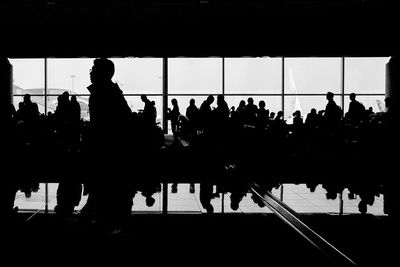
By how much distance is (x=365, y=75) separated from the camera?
18.3 m

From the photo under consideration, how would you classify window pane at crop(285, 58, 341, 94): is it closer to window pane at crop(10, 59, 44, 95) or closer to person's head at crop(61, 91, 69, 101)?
window pane at crop(10, 59, 44, 95)

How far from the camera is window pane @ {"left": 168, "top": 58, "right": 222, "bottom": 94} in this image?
18.4 metres

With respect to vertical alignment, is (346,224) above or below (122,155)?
below

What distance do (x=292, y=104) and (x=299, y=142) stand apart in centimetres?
773

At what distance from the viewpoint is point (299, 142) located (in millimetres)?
11523

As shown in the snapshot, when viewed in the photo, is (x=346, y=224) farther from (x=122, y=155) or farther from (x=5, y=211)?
(x=5, y=211)

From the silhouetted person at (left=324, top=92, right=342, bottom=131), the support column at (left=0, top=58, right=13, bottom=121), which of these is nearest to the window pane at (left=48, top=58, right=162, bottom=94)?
the support column at (left=0, top=58, right=13, bottom=121)

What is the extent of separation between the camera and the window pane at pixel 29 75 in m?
17.9

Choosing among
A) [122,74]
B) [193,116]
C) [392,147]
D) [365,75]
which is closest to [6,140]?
[193,116]

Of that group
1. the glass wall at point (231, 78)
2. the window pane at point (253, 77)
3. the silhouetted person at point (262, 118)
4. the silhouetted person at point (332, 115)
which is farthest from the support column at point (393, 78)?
the silhouetted person at point (262, 118)

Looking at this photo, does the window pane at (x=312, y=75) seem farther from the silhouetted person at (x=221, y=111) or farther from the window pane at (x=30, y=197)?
the window pane at (x=30, y=197)
